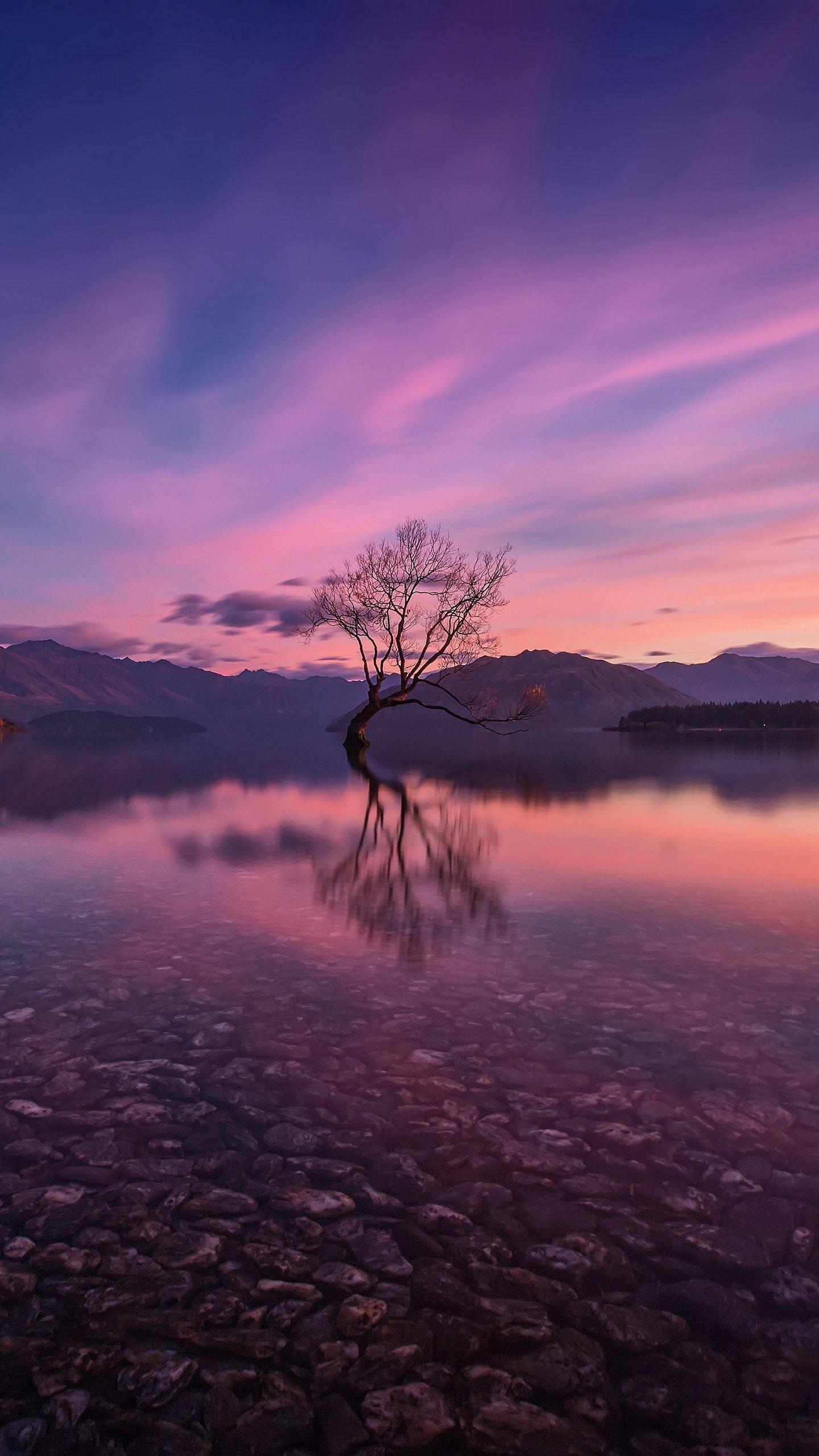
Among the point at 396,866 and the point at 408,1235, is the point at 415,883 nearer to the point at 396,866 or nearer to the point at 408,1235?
the point at 396,866

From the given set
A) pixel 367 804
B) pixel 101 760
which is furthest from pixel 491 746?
pixel 367 804

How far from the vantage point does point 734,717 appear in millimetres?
157500

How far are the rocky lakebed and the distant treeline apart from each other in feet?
503

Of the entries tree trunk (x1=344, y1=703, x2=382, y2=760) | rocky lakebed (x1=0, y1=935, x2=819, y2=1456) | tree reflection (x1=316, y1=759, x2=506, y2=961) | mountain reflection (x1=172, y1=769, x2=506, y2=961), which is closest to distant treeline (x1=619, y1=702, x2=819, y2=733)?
tree trunk (x1=344, y1=703, x2=382, y2=760)

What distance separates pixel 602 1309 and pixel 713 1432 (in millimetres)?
745

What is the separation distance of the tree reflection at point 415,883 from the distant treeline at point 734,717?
461 ft

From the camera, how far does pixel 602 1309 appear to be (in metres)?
3.97

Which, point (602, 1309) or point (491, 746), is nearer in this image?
point (602, 1309)

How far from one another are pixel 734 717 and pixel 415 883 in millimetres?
160709

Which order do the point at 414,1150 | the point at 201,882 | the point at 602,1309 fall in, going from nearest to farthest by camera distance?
the point at 602,1309 → the point at 414,1150 → the point at 201,882

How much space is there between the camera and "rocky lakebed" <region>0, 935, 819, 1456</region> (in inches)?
133

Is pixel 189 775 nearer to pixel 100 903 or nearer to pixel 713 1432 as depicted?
pixel 100 903

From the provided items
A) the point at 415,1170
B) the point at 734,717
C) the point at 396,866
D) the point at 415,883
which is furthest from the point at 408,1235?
the point at 734,717

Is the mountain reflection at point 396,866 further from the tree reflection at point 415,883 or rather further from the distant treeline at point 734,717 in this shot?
the distant treeline at point 734,717
